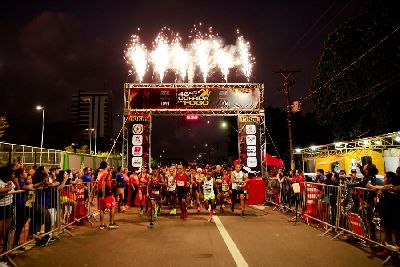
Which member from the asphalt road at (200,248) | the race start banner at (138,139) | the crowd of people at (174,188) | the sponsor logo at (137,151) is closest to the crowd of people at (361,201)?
the asphalt road at (200,248)

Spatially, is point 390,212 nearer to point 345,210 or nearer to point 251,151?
point 345,210

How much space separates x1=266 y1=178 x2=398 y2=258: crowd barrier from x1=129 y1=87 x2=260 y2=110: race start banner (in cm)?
1099

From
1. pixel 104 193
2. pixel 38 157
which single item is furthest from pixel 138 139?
pixel 104 193

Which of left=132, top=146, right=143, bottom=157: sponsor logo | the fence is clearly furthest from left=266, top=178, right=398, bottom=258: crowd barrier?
the fence

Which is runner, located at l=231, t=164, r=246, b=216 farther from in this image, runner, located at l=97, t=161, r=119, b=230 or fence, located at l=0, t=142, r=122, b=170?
fence, located at l=0, t=142, r=122, b=170

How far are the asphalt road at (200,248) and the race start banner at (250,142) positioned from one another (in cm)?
1140

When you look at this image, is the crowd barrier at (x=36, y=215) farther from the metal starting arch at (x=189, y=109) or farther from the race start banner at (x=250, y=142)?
the race start banner at (x=250, y=142)

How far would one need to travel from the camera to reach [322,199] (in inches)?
431

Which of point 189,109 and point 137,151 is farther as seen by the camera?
point 189,109

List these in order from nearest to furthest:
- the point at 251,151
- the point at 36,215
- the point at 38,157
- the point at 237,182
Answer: the point at 36,215, the point at 237,182, the point at 251,151, the point at 38,157

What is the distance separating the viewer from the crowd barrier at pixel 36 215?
721 centimetres

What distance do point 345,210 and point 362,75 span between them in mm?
19044

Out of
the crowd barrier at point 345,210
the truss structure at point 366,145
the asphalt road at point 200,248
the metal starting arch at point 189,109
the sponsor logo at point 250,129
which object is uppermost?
the metal starting arch at point 189,109

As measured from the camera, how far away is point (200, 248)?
781 cm
